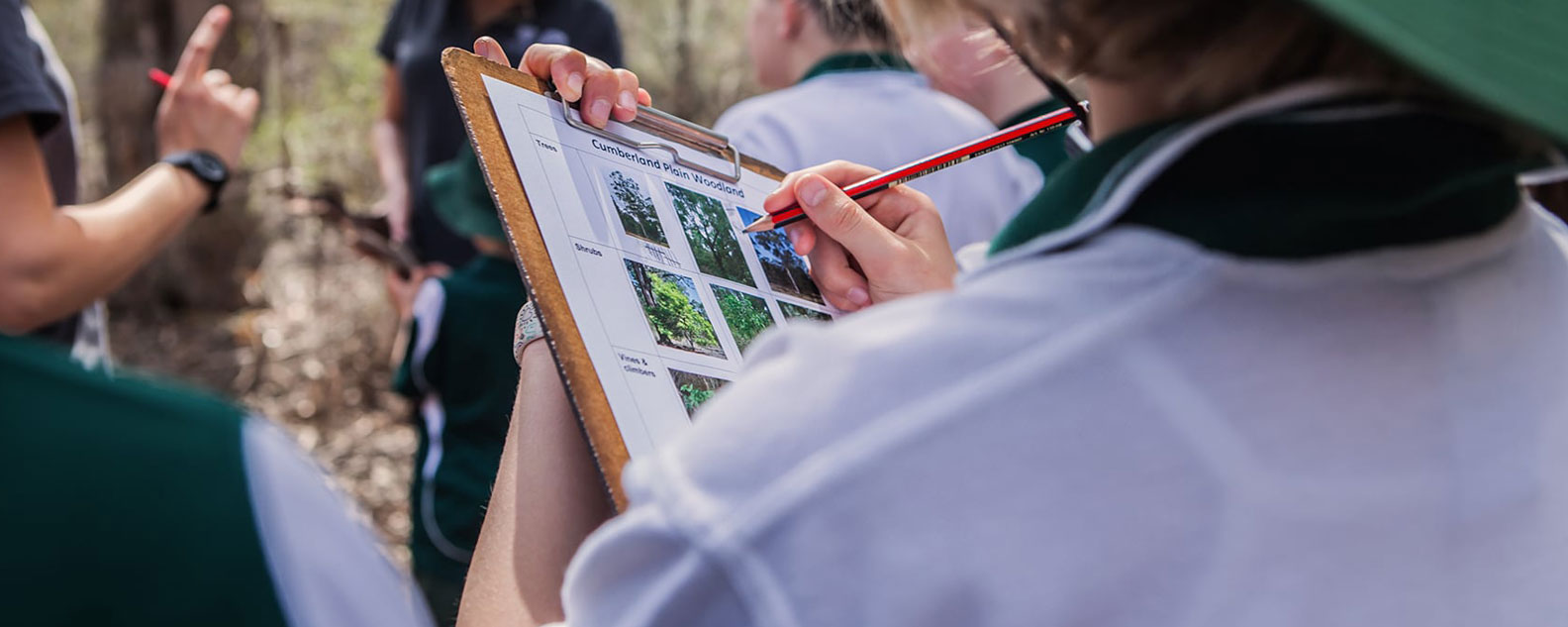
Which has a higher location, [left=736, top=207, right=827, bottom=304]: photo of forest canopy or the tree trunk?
[left=736, top=207, right=827, bottom=304]: photo of forest canopy

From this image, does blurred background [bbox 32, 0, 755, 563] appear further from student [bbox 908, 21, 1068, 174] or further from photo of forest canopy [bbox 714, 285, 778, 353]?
photo of forest canopy [bbox 714, 285, 778, 353]

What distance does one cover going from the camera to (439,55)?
3098mm

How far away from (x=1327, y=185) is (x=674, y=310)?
0.60 meters

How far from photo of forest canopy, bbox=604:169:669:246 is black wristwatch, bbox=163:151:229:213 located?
1.22m

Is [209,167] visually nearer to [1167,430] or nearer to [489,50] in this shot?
[489,50]

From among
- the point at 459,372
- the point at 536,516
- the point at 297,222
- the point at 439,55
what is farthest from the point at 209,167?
the point at 297,222

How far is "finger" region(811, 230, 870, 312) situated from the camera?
1.28 meters

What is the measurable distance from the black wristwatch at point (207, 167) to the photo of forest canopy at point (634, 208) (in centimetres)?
122

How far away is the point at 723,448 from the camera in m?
0.65

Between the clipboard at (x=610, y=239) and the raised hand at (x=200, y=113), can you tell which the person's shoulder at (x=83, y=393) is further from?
the raised hand at (x=200, y=113)

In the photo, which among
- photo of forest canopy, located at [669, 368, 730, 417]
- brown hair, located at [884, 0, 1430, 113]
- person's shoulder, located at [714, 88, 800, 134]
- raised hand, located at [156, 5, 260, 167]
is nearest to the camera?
brown hair, located at [884, 0, 1430, 113]

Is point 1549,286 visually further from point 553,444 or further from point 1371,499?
point 553,444

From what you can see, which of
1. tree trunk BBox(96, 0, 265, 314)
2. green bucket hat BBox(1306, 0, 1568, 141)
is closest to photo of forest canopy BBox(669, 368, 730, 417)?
green bucket hat BBox(1306, 0, 1568, 141)

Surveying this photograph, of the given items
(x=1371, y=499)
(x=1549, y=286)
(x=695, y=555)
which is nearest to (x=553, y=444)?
(x=695, y=555)
